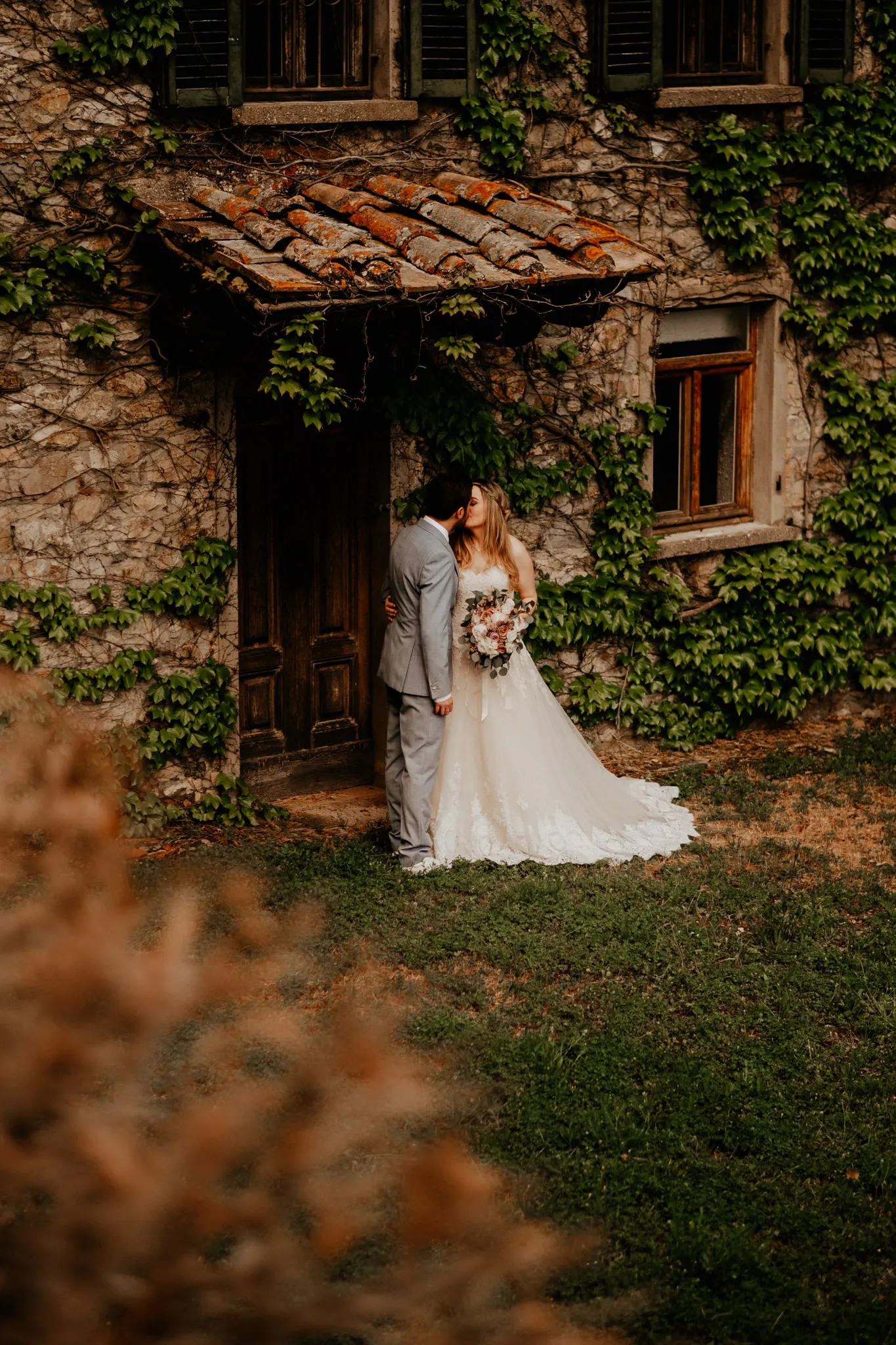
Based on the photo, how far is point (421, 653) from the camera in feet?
25.2

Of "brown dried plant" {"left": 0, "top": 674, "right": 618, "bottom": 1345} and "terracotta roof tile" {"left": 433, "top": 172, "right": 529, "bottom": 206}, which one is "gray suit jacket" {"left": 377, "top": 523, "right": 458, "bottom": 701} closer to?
"terracotta roof tile" {"left": 433, "top": 172, "right": 529, "bottom": 206}

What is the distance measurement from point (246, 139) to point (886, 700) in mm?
6180

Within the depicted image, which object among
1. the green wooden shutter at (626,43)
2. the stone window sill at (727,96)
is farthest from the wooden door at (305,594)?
the stone window sill at (727,96)

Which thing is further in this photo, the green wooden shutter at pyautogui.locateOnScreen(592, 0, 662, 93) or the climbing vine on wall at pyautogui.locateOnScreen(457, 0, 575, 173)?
the green wooden shutter at pyautogui.locateOnScreen(592, 0, 662, 93)

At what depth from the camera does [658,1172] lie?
526 cm

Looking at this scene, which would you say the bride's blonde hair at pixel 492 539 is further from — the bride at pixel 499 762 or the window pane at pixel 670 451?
the window pane at pixel 670 451

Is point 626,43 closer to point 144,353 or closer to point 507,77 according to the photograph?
point 507,77

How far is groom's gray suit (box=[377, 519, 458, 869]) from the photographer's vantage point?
7.62 meters

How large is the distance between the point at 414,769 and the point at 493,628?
89 cm

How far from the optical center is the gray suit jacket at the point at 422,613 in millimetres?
7609

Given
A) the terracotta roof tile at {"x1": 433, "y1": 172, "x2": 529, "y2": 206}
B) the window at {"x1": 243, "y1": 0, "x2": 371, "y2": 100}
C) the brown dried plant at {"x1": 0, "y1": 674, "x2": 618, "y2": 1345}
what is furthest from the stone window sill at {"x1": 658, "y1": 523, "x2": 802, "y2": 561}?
the brown dried plant at {"x1": 0, "y1": 674, "x2": 618, "y2": 1345}

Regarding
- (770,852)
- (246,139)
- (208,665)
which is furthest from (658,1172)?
(246,139)

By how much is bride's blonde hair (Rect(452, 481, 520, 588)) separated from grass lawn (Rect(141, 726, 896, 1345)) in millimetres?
1706

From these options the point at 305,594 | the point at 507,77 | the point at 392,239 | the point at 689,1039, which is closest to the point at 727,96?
the point at 507,77
